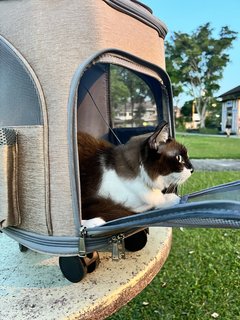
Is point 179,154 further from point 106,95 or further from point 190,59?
point 190,59

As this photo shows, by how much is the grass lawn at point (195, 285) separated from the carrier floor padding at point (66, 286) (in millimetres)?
363

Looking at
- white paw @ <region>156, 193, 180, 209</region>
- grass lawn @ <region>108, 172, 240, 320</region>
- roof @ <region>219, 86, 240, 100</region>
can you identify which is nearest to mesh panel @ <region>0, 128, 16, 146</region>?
white paw @ <region>156, 193, 180, 209</region>

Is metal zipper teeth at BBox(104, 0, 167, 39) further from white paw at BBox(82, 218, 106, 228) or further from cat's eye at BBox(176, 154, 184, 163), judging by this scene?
white paw at BBox(82, 218, 106, 228)

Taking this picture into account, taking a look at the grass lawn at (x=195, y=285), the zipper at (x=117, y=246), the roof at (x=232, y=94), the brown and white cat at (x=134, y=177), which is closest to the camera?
the zipper at (x=117, y=246)

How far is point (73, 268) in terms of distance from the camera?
39.3 inches

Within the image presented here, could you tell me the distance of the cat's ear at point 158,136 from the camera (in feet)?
3.41

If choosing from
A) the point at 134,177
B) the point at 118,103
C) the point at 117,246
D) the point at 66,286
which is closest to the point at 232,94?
the point at 118,103

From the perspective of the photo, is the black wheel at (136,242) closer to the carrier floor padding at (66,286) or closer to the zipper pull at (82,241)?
the carrier floor padding at (66,286)

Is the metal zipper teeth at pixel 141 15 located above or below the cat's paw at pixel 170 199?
above

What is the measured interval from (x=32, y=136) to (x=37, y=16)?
0.33m

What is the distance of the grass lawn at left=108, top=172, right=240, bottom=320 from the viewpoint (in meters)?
1.43

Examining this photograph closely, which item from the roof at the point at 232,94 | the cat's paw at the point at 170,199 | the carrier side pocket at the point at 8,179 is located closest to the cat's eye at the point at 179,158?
the cat's paw at the point at 170,199

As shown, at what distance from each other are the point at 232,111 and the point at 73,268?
19490 mm

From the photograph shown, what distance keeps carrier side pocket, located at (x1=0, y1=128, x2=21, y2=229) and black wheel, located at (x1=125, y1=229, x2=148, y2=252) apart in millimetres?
441
